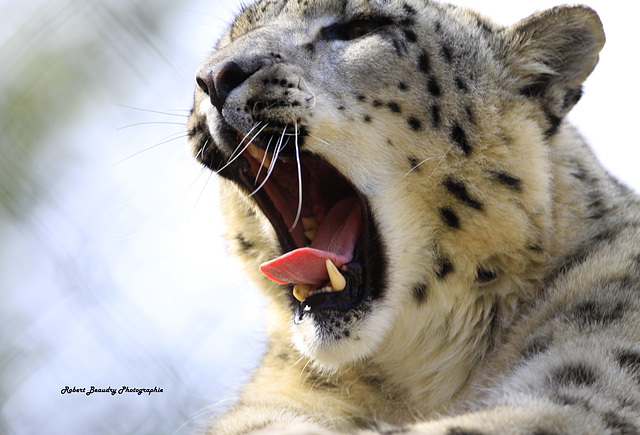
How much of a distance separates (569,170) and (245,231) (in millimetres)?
1454

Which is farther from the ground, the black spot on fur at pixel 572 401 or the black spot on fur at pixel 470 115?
the black spot on fur at pixel 470 115

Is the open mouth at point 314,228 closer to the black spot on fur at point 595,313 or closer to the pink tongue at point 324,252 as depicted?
the pink tongue at point 324,252

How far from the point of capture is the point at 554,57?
3154 millimetres

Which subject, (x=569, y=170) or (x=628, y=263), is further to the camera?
(x=569, y=170)

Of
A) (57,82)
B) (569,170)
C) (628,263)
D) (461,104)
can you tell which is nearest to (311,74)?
(461,104)

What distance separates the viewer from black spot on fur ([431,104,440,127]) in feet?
9.66

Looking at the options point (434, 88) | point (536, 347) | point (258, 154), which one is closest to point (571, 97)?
point (434, 88)

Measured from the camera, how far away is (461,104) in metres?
2.98

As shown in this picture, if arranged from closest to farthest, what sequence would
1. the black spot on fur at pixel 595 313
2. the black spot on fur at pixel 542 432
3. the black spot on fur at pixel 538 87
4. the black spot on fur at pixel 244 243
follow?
1. the black spot on fur at pixel 542 432
2. the black spot on fur at pixel 595 313
3. the black spot on fur at pixel 538 87
4. the black spot on fur at pixel 244 243

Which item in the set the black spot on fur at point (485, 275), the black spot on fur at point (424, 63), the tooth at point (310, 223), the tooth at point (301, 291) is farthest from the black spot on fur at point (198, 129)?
the black spot on fur at point (485, 275)

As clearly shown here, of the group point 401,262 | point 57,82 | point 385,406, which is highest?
point 57,82

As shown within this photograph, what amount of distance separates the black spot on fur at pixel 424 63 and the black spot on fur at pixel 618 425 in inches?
58.6

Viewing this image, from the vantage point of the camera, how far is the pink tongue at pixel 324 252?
9.37ft

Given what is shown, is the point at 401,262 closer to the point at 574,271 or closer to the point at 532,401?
the point at 574,271
